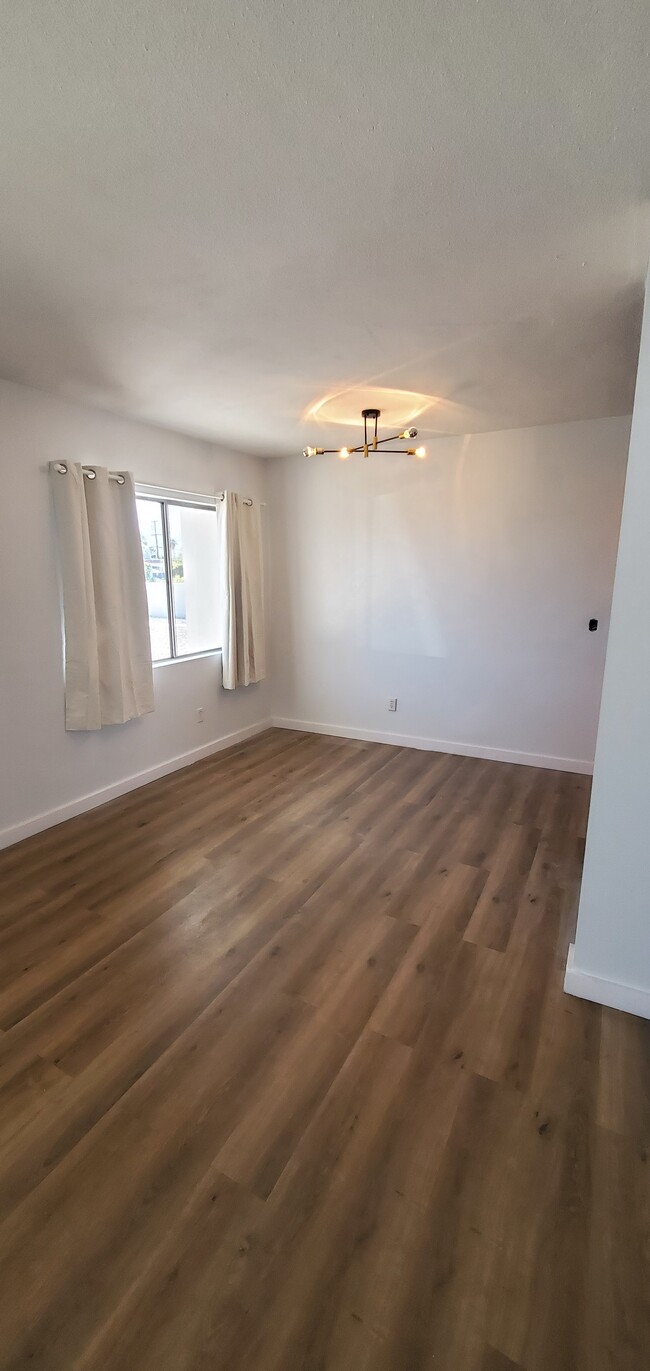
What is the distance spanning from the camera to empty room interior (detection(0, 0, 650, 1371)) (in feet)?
3.47

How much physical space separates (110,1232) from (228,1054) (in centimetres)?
51

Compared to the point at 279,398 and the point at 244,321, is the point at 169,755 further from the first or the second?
the point at 244,321

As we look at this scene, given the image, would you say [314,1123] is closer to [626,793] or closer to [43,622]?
[626,793]

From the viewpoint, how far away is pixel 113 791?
3.58 metres

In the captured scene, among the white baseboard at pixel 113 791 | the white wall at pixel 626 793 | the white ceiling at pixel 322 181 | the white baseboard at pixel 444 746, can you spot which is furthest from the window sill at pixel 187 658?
the white wall at pixel 626 793

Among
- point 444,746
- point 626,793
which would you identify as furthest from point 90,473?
point 444,746

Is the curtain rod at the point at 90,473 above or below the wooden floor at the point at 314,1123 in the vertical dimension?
above

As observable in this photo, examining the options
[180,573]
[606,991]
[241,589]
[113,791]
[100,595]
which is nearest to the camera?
[606,991]

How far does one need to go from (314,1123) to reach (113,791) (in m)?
2.59

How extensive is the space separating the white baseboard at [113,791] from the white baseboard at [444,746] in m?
0.56

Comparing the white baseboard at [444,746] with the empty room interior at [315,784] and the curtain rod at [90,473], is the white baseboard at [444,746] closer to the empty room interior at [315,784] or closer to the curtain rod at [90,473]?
the empty room interior at [315,784]

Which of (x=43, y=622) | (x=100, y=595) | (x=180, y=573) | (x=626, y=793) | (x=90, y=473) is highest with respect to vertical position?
(x=90, y=473)

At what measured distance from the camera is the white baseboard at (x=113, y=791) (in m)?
3.03

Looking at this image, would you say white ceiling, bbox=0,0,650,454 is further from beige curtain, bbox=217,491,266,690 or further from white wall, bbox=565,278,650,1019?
beige curtain, bbox=217,491,266,690
